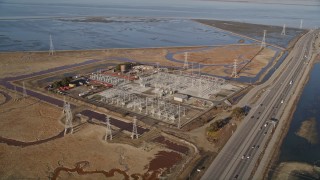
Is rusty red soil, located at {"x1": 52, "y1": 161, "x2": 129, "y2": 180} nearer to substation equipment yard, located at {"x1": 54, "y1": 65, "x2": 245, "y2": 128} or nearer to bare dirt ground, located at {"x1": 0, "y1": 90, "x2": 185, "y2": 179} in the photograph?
bare dirt ground, located at {"x1": 0, "y1": 90, "x2": 185, "y2": 179}

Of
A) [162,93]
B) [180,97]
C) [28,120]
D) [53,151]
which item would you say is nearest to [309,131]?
[180,97]

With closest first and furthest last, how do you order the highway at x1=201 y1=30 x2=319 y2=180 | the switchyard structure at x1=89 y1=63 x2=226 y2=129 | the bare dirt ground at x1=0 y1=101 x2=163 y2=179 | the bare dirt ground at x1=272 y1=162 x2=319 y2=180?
the bare dirt ground at x1=272 y1=162 x2=319 y2=180 → the highway at x1=201 y1=30 x2=319 y2=180 → the bare dirt ground at x1=0 y1=101 x2=163 y2=179 → the switchyard structure at x1=89 y1=63 x2=226 y2=129

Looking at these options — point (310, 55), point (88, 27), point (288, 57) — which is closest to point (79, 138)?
point (288, 57)

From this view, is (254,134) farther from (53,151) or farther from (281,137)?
(53,151)

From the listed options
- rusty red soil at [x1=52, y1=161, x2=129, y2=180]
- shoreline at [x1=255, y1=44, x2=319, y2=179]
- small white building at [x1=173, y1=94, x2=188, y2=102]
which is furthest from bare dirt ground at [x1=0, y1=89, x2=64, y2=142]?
shoreline at [x1=255, y1=44, x2=319, y2=179]

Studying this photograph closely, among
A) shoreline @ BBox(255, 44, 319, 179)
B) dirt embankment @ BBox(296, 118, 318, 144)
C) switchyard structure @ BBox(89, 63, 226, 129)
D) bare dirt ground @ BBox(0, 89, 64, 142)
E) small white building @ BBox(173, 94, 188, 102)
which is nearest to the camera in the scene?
shoreline @ BBox(255, 44, 319, 179)

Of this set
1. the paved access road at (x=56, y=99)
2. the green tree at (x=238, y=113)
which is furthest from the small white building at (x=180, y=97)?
the paved access road at (x=56, y=99)

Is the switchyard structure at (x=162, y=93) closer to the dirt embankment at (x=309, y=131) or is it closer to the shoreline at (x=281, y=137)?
the shoreline at (x=281, y=137)
